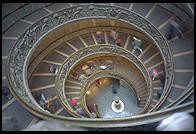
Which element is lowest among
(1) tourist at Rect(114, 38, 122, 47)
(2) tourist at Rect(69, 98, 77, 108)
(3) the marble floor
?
(2) tourist at Rect(69, 98, 77, 108)

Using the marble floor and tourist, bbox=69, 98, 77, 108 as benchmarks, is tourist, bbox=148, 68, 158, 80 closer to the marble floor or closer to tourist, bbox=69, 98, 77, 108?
the marble floor

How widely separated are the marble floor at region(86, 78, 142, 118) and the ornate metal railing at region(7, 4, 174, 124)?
475cm

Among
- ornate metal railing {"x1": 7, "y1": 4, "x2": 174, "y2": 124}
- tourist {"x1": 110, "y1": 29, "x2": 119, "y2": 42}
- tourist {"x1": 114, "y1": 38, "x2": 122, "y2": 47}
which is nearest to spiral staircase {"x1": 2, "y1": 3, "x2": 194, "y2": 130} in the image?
ornate metal railing {"x1": 7, "y1": 4, "x2": 174, "y2": 124}

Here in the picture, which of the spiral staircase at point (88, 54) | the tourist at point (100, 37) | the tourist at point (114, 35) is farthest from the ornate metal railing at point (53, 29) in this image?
the tourist at point (100, 37)

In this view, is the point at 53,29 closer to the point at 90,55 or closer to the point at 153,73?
the point at 90,55

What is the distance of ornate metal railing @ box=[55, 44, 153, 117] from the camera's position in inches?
458

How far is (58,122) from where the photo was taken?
5211 mm

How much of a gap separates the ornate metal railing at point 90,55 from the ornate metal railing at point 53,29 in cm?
167

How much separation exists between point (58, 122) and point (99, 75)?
9.07 m

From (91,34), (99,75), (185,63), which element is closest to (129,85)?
(99,75)

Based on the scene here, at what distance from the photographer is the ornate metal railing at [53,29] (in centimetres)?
905

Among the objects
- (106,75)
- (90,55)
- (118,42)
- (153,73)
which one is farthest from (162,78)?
(90,55)

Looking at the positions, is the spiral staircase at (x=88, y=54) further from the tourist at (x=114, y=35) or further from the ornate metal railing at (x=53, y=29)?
the tourist at (x=114, y=35)

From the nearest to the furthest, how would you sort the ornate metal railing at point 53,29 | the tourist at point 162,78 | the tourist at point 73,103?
the ornate metal railing at point 53,29
the tourist at point 162,78
the tourist at point 73,103
